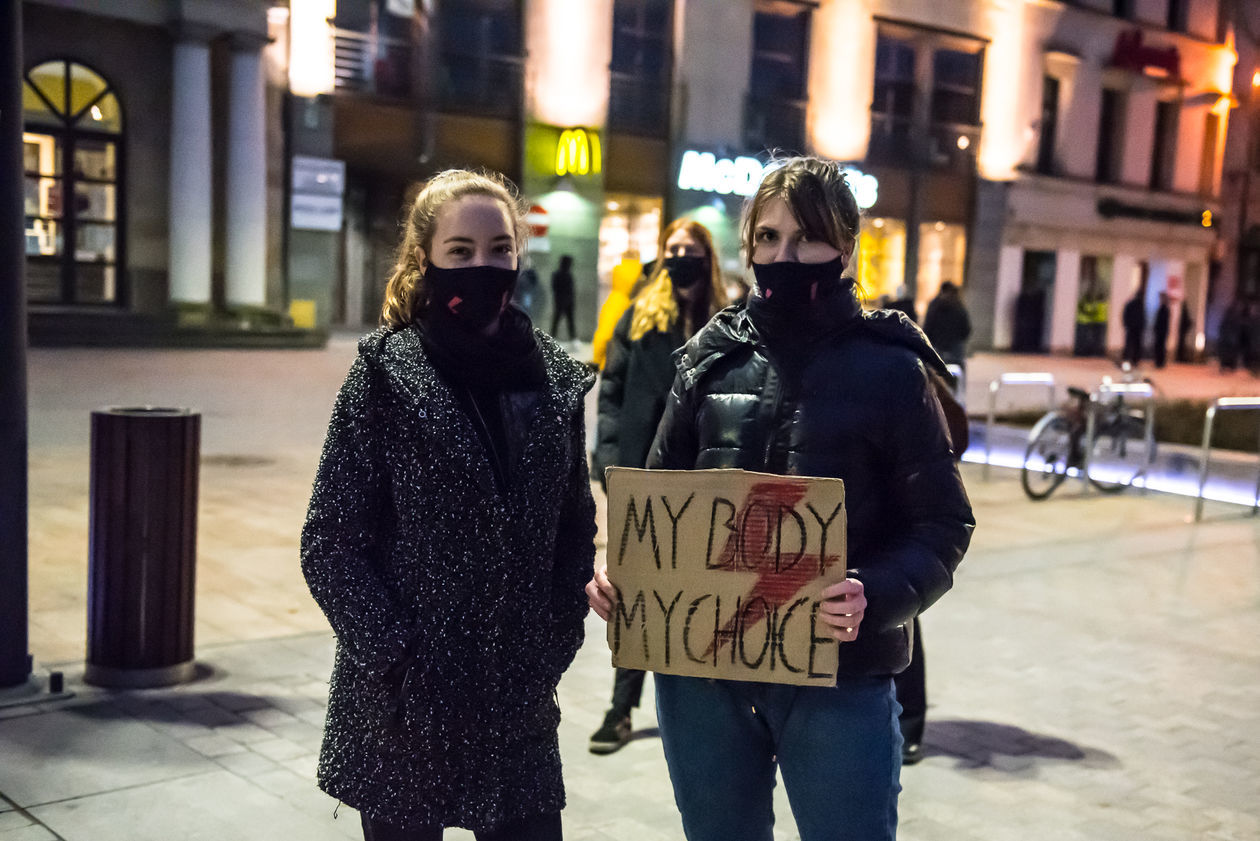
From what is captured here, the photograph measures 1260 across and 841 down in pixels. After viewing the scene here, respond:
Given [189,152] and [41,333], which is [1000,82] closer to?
[189,152]

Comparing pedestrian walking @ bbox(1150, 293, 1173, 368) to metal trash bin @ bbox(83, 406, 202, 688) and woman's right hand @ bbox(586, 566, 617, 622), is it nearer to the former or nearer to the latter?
metal trash bin @ bbox(83, 406, 202, 688)

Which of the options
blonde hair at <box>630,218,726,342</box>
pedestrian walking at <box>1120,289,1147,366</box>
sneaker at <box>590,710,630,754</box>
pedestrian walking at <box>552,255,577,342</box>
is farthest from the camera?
pedestrian walking at <box>1120,289,1147,366</box>

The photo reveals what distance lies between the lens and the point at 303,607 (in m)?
6.95

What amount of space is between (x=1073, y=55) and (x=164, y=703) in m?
35.6

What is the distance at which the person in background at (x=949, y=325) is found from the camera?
1808cm

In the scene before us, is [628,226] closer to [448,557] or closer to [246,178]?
[246,178]

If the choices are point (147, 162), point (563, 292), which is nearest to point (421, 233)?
point (147, 162)

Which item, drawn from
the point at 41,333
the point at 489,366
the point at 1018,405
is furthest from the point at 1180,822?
the point at 41,333

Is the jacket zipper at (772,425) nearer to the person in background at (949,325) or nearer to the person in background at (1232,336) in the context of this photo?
the person in background at (949,325)

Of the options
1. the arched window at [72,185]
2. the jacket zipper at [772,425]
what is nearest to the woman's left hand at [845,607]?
the jacket zipper at [772,425]

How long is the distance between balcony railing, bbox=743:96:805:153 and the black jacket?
84.4 feet

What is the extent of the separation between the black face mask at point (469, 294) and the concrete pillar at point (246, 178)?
2264cm

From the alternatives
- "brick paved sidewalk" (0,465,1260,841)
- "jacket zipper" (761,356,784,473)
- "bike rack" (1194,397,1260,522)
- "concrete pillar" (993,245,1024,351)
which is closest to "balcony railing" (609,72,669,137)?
"concrete pillar" (993,245,1024,351)

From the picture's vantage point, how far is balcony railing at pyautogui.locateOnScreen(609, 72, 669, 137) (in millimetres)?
29125
